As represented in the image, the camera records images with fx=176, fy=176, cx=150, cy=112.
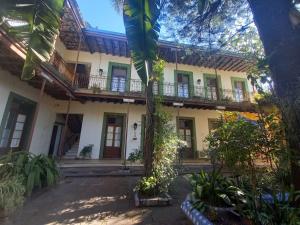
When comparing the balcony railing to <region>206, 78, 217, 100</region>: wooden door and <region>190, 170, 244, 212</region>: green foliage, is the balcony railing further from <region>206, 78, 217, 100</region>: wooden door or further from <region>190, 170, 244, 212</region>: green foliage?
<region>190, 170, 244, 212</region>: green foliage

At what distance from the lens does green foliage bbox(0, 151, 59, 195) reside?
440 centimetres

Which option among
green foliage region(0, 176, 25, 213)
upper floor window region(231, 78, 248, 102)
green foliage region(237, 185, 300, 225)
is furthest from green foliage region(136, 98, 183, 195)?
upper floor window region(231, 78, 248, 102)

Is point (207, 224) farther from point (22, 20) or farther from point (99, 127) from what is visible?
point (99, 127)

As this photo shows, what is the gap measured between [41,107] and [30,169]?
222 inches

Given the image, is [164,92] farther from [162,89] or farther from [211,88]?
[211,88]

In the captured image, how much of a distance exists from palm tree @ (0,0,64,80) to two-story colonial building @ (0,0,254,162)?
628 centimetres

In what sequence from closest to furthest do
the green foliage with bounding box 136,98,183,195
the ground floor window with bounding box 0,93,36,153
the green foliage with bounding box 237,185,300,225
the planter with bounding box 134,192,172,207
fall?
the green foliage with bounding box 237,185,300,225 < the planter with bounding box 134,192,172,207 < the green foliage with bounding box 136,98,183,195 < the ground floor window with bounding box 0,93,36,153

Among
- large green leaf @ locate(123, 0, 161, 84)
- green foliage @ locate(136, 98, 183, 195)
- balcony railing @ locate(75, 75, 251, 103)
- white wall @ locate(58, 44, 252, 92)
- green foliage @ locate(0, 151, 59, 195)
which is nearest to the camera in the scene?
large green leaf @ locate(123, 0, 161, 84)

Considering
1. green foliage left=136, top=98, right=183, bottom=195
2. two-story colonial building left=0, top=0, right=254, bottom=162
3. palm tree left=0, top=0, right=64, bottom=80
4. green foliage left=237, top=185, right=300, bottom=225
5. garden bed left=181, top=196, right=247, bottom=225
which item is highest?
two-story colonial building left=0, top=0, right=254, bottom=162

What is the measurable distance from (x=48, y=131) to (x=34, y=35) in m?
9.96

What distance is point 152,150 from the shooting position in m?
4.71

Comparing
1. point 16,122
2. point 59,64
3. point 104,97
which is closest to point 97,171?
point 104,97

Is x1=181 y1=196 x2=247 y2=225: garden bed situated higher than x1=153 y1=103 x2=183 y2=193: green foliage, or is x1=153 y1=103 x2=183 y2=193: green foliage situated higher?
x1=153 y1=103 x2=183 y2=193: green foliage

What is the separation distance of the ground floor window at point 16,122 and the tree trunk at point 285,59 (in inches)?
352
